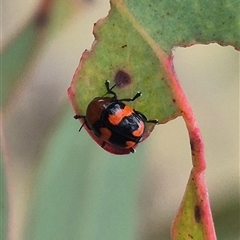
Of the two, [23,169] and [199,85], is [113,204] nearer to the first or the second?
[23,169]

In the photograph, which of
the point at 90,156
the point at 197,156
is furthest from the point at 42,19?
Answer: the point at 197,156

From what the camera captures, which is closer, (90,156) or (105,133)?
(105,133)

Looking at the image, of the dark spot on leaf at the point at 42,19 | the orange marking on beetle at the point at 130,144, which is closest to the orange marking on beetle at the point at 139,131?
the orange marking on beetle at the point at 130,144

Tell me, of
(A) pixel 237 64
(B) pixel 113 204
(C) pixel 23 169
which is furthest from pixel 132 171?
(A) pixel 237 64

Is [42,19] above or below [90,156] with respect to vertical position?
above

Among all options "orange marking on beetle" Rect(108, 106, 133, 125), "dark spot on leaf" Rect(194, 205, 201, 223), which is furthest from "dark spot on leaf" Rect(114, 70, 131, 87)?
"dark spot on leaf" Rect(194, 205, 201, 223)

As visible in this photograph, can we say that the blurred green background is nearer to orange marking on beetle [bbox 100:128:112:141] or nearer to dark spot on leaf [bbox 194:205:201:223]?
orange marking on beetle [bbox 100:128:112:141]

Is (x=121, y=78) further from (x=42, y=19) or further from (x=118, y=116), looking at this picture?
(x=42, y=19)
